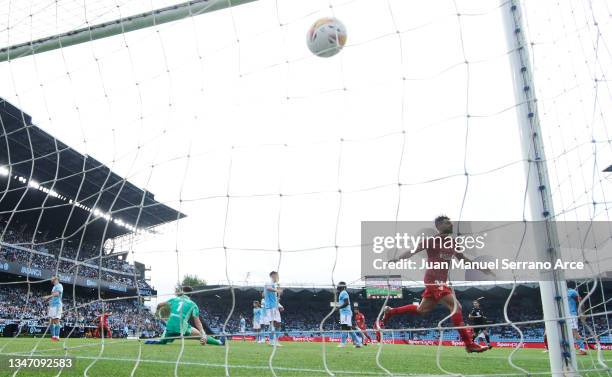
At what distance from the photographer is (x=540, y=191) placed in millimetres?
2955

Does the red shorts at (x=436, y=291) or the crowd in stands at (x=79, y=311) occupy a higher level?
the crowd in stands at (x=79, y=311)

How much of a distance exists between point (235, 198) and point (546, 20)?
9.72 feet

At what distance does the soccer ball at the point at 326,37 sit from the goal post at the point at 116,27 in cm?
103

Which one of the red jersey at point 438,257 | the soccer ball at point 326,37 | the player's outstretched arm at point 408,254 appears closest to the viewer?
the soccer ball at point 326,37

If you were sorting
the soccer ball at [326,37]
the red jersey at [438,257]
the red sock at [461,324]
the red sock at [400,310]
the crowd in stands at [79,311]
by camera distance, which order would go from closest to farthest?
the soccer ball at [326,37] → the red sock at [461,324] → the red jersey at [438,257] → the red sock at [400,310] → the crowd in stands at [79,311]

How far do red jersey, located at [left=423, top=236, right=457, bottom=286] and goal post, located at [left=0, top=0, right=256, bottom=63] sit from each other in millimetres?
3225

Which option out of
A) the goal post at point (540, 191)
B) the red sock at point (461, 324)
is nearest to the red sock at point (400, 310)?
the red sock at point (461, 324)

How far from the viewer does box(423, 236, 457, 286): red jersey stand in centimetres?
516

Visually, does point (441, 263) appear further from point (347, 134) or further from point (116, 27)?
point (116, 27)

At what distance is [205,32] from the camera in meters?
5.09

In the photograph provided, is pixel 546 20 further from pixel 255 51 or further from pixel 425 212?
pixel 255 51

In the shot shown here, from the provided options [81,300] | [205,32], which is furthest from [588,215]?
[81,300]

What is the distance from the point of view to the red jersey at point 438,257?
5.16 metres

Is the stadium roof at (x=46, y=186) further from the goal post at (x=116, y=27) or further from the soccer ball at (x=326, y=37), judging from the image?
the soccer ball at (x=326, y=37)
